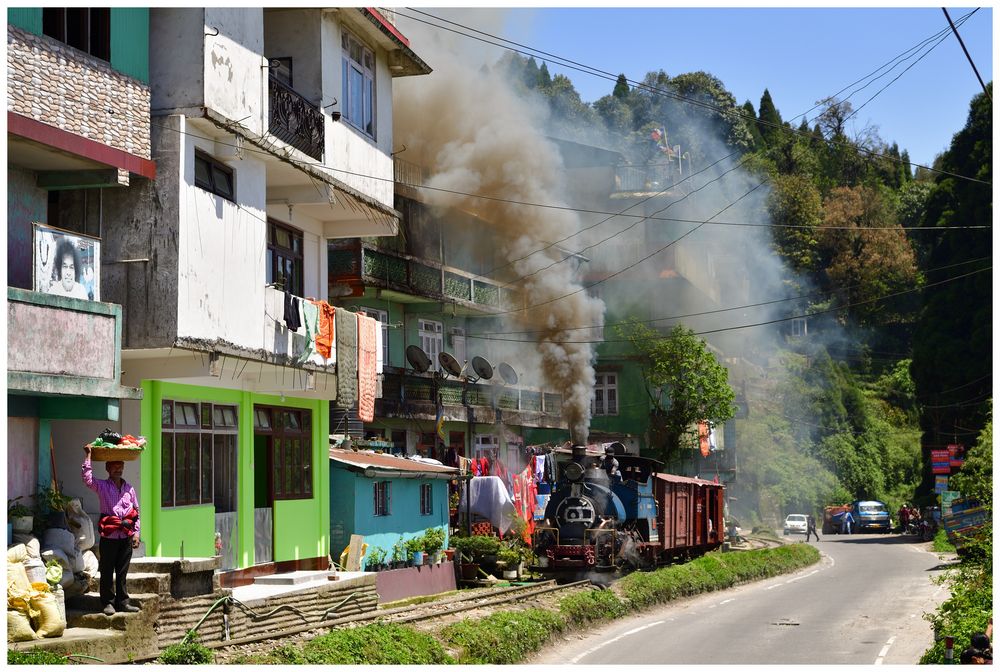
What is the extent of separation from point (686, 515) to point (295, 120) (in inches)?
792

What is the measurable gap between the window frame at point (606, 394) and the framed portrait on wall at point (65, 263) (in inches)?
1554

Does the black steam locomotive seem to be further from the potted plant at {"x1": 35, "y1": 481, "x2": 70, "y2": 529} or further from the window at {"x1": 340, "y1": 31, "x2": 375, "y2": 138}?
the potted plant at {"x1": 35, "y1": 481, "x2": 70, "y2": 529}

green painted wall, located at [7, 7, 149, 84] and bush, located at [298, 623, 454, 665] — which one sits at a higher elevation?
green painted wall, located at [7, 7, 149, 84]

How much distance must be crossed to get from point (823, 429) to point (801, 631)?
51.6 metres

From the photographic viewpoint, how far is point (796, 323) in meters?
82.8

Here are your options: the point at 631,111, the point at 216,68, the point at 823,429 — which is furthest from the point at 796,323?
the point at 216,68

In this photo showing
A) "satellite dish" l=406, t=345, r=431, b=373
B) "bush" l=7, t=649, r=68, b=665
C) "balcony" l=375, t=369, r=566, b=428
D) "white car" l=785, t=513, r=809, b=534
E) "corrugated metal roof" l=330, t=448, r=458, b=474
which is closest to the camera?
"bush" l=7, t=649, r=68, b=665

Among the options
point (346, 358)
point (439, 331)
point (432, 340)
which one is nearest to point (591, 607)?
point (346, 358)

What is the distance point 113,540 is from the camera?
47.5 ft

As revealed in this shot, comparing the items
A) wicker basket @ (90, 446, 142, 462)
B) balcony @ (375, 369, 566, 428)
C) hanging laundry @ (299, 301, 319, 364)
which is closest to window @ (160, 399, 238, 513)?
hanging laundry @ (299, 301, 319, 364)

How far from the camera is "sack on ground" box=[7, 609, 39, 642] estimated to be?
12.8 metres

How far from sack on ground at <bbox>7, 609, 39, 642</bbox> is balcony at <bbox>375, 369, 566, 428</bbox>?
20.4m

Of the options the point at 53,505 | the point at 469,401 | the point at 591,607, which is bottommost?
the point at 591,607

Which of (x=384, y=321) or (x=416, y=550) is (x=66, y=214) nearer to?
(x=416, y=550)
